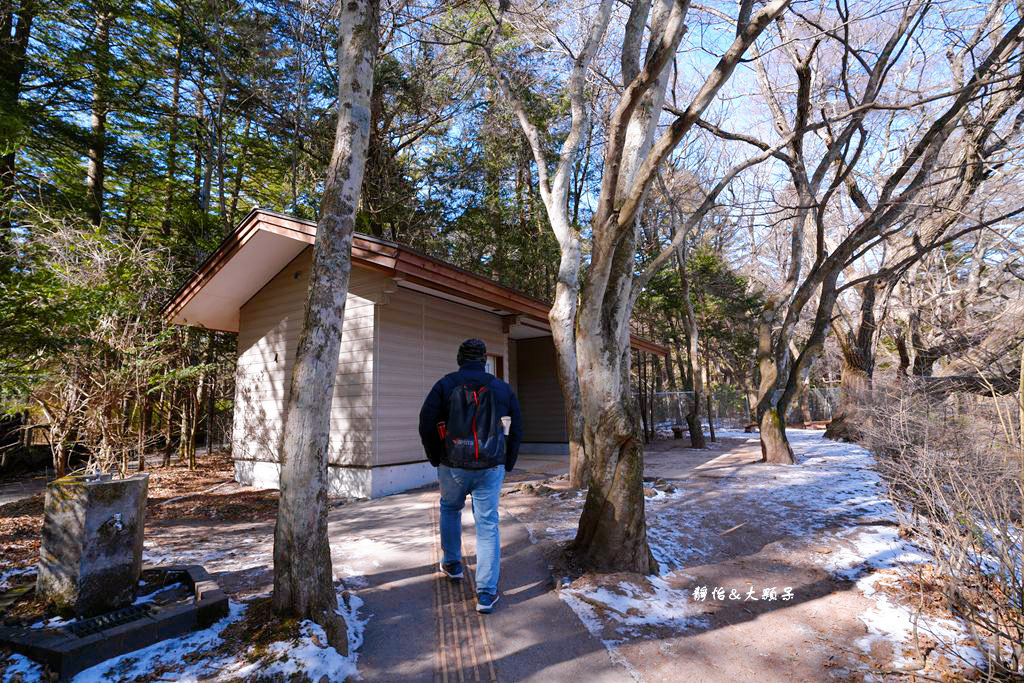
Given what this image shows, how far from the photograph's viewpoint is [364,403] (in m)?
8.09

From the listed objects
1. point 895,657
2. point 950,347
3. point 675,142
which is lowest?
point 895,657

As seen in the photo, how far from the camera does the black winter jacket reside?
145 inches

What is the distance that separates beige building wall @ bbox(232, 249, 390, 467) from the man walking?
14.9 ft

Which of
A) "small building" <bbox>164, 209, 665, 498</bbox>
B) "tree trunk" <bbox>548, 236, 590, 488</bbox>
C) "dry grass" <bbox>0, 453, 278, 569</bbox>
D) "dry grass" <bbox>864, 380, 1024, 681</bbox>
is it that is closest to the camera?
"dry grass" <bbox>864, 380, 1024, 681</bbox>

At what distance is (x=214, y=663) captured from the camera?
273cm

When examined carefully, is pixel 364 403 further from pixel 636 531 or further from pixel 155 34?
pixel 155 34

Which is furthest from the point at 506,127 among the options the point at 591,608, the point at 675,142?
the point at 591,608

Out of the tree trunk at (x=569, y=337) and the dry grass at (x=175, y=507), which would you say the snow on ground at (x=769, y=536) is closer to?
the tree trunk at (x=569, y=337)

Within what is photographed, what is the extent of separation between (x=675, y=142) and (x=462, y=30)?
9611mm

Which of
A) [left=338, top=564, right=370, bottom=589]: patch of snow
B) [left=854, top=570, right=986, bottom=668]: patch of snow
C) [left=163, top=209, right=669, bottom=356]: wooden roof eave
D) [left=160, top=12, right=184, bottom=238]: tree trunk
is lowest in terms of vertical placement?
[left=854, top=570, right=986, bottom=668]: patch of snow

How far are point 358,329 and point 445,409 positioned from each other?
16.6 feet

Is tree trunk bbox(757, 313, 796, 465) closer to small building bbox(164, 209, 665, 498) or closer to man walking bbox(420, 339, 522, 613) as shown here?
small building bbox(164, 209, 665, 498)

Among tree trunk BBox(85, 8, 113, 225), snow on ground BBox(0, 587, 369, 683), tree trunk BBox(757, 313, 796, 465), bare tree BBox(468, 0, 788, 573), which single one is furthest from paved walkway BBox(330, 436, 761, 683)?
tree trunk BBox(85, 8, 113, 225)

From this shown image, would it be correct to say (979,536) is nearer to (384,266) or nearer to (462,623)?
(462,623)
